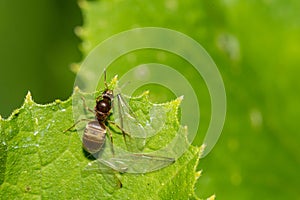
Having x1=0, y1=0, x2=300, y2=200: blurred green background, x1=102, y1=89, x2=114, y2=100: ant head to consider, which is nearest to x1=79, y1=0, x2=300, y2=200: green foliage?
x1=0, y1=0, x2=300, y2=200: blurred green background

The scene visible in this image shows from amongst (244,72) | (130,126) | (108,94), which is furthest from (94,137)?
(244,72)

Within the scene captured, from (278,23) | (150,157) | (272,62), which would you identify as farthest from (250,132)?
(150,157)

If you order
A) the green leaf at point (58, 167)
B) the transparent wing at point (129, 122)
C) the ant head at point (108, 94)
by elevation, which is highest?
the ant head at point (108, 94)

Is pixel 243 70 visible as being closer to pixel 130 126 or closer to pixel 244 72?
pixel 244 72

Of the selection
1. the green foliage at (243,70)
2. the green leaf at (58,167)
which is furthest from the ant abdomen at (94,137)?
the green foliage at (243,70)

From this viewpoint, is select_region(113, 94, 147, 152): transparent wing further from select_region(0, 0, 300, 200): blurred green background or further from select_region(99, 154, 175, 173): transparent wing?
select_region(0, 0, 300, 200): blurred green background

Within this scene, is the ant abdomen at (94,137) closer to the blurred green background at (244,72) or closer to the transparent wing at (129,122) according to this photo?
the transparent wing at (129,122)

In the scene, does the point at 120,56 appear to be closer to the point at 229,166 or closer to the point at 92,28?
the point at 92,28
